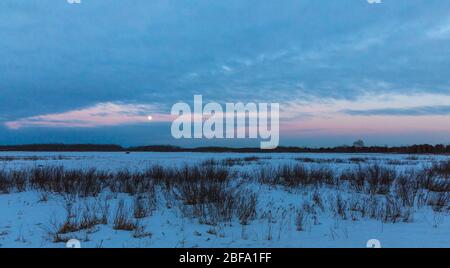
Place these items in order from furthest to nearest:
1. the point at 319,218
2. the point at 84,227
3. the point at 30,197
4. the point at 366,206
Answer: the point at 30,197 < the point at 366,206 < the point at 319,218 < the point at 84,227

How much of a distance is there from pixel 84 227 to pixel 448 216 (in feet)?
22.2

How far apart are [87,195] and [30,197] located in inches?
54.4

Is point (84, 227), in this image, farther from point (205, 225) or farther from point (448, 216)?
point (448, 216)

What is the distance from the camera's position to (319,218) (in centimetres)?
673
